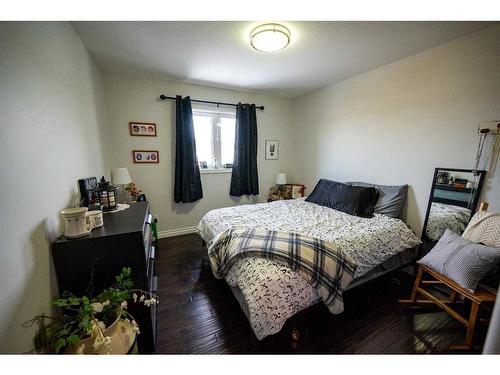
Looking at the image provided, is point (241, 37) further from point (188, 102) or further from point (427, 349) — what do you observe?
point (427, 349)

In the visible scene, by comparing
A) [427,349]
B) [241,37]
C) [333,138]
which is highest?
[241,37]

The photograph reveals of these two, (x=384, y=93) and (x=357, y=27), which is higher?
(x=357, y=27)

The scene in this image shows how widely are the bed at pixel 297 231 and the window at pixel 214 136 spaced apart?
1.29 meters

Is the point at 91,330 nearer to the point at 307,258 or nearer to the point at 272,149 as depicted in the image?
the point at 307,258

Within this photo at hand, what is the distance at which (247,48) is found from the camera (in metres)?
1.93

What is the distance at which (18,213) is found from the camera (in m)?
0.79

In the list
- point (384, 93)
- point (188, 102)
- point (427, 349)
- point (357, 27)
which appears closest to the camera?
point (427, 349)

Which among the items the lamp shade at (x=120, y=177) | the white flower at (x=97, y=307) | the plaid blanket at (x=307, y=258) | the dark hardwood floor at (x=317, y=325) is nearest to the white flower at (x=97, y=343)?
the white flower at (x=97, y=307)

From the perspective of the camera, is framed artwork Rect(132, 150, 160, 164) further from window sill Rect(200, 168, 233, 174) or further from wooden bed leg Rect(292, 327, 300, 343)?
wooden bed leg Rect(292, 327, 300, 343)

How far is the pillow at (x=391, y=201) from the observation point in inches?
84.7

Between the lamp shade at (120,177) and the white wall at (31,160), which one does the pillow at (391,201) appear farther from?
the lamp shade at (120,177)
